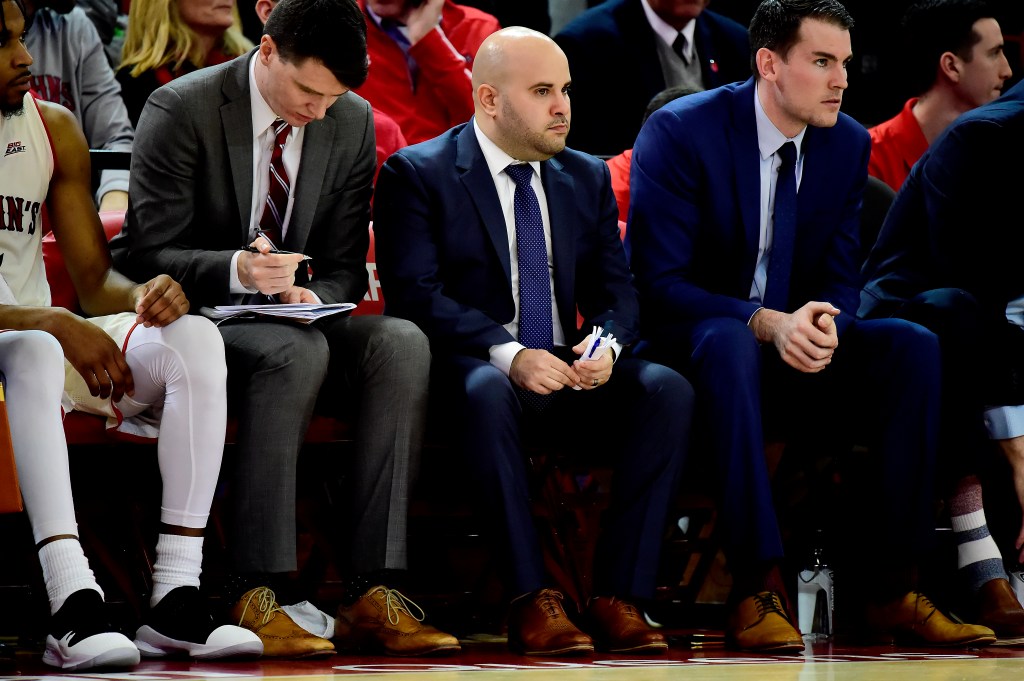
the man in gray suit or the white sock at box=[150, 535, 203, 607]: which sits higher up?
the man in gray suit

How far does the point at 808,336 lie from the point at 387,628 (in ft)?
3.81

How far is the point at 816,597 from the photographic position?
3.48 meters

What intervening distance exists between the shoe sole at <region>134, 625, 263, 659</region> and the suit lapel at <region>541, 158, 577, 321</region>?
1153 millimetres

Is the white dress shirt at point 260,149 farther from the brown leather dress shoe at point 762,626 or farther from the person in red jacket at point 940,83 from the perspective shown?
the person in red jacket at point 940,83

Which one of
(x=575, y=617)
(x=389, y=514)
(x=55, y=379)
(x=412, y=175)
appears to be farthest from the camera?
(x=412, y=175)

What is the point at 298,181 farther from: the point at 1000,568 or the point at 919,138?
the point at 919,138

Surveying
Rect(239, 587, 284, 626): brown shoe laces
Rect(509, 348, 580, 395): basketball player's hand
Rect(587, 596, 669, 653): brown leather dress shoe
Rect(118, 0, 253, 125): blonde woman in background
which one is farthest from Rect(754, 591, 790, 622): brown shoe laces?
Rect(118, 0, 253, 125): blonde woman in background

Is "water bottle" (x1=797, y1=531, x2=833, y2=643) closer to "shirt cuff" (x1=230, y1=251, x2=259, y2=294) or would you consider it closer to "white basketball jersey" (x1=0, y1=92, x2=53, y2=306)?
"shirt cuff" (x1=230, y1=251, x2=259, y2=294)

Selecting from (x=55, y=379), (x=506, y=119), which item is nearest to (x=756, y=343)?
(x=506, y=119)

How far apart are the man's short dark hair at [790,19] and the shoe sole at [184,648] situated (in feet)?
6.48

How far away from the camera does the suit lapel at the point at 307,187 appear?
3074mm

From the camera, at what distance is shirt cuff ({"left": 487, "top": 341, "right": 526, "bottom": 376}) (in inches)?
118

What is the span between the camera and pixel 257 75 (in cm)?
305

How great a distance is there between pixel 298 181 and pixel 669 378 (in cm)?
95
